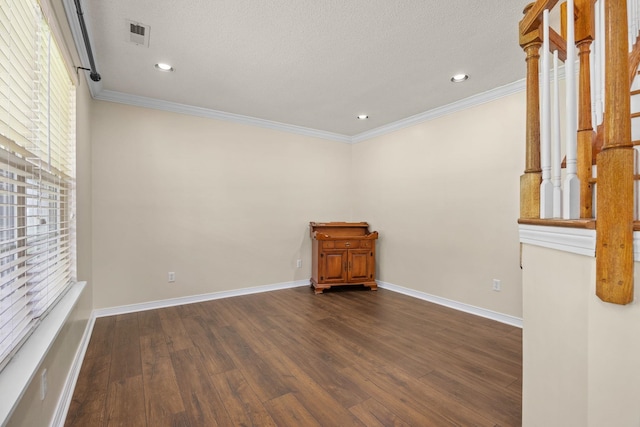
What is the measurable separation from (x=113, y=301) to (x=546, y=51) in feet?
13.8

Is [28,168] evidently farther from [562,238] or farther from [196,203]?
[196,203]

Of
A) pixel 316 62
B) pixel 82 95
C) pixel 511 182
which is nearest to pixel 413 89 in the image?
pixel 316 62

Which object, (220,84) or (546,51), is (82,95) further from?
(546,51)

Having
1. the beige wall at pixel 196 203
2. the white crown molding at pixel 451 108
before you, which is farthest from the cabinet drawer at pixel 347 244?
the white crown molding at pixel 451 108

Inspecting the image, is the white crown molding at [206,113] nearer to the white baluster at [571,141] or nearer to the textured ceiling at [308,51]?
the textured ceiling at [308,51]

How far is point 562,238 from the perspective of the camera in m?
0.99

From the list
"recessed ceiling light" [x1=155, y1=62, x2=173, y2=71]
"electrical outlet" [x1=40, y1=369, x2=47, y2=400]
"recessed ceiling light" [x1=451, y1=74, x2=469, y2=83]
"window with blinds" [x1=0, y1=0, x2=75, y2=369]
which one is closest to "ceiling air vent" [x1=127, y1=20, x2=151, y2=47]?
"recessed ceiling light" [x1=155, y1=62, x2=173, y2=71]

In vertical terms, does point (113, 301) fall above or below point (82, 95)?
below

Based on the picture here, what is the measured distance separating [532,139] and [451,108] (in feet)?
8.81

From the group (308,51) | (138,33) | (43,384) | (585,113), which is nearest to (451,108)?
(308,51)

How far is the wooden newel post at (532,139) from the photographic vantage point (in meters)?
1.19

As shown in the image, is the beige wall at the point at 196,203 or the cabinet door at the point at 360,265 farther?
the cabinet door at the point at 360,265

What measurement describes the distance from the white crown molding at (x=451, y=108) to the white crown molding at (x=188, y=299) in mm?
2635

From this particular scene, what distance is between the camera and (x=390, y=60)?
260 centimetres
